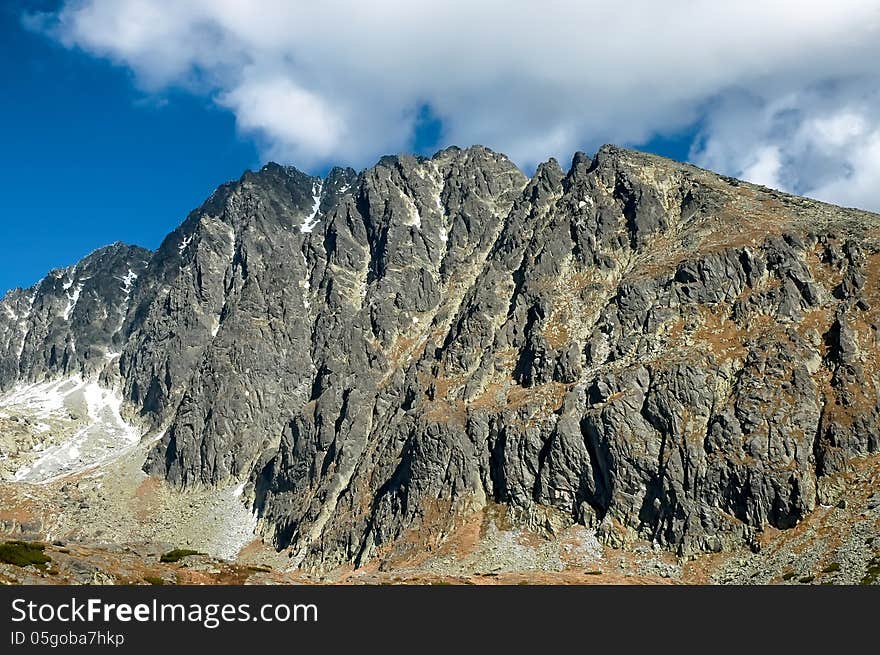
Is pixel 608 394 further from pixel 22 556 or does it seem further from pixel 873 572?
pixel 22 556

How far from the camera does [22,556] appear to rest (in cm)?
4550

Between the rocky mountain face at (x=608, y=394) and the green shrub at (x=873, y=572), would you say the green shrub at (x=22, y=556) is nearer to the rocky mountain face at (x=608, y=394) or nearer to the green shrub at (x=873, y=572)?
the green shrub at (x=873, y=572)

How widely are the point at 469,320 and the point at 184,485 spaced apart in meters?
90.9

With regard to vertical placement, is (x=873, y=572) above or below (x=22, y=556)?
below

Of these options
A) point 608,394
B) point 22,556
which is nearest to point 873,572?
point 608,394

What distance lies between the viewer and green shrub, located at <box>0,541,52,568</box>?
44.4m

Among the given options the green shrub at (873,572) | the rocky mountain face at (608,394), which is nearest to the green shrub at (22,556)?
the green shrub at (873,572)

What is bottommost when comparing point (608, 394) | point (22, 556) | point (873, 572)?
point (873, 572)

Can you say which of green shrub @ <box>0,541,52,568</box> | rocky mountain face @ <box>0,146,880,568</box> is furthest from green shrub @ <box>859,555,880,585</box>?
green shrub @ <box>0,541,52,568</box>

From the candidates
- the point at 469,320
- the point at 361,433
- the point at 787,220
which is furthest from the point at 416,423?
the point at 787,220

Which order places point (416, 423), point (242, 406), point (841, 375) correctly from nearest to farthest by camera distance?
point (841, 375)
point (416, 423)
point (242, 406)

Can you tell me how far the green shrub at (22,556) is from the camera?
4443 cm
